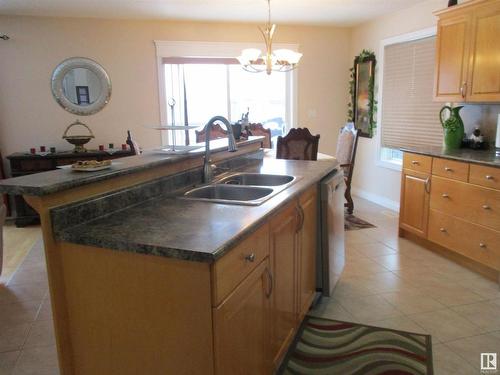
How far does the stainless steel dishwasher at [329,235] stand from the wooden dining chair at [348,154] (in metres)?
2.04

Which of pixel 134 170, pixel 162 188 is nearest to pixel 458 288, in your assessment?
pixel 162 188

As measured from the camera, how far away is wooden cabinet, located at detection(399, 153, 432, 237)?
354 centimetres

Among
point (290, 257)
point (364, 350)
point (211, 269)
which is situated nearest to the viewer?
point (211, 269)

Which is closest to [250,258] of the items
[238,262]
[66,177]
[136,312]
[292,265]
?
[238,262]

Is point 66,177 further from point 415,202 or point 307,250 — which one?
point 415,202

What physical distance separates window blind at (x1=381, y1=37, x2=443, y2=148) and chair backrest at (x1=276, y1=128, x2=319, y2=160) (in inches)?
48.9

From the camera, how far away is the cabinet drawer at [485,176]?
2.84 metres

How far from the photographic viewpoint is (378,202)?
5.41 m

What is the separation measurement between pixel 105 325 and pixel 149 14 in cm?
433

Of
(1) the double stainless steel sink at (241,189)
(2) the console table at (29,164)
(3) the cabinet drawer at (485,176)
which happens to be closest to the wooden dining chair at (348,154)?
(3) the cabinet drawer at (485,176)

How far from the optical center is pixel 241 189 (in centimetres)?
224

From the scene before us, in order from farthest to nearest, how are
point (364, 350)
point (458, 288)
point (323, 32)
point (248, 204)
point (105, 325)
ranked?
point (323, 32) < point (458, 288) < point (364, 350) < point (248, 204) < point (105, 325)

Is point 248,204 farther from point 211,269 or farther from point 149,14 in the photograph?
point 149,14

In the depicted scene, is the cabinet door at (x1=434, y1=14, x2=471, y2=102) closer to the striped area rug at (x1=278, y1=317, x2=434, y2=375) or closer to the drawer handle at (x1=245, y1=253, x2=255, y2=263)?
the striped area rug at (x1=278, y1=317, x2=434, y2=375)
